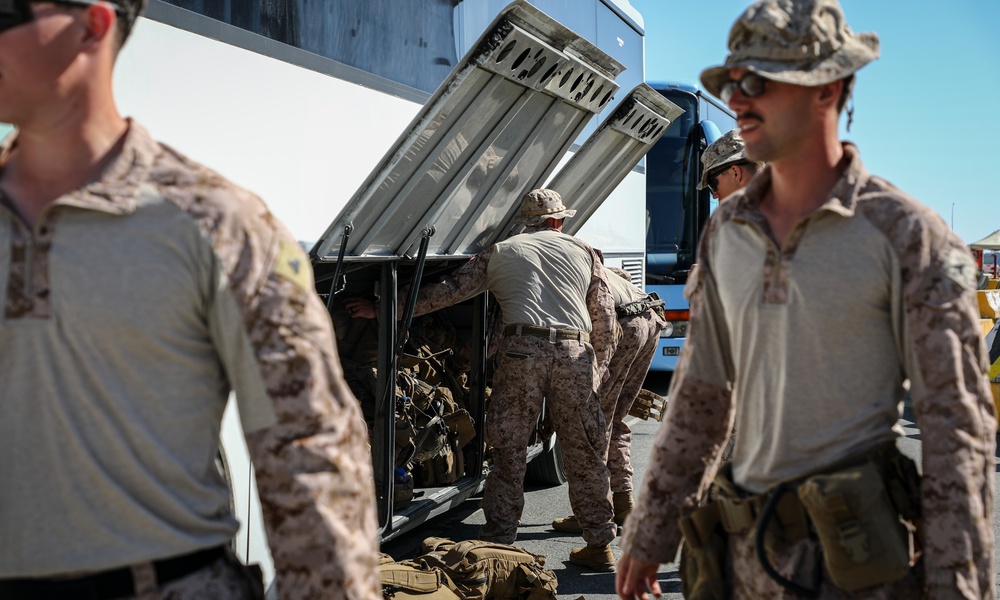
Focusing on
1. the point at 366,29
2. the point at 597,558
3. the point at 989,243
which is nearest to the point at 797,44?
the point at 366,29

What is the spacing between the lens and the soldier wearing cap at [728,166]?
178 inches

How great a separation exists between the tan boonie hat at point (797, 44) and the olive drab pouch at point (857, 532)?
789 millimetres

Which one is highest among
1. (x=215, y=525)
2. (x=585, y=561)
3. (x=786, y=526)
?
(x=215, y=525)

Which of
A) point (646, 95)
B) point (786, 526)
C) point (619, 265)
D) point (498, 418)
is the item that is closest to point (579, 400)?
point (498, 418)

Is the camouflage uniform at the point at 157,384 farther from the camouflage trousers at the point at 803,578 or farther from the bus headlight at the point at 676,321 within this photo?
the bus headlight at the point at 676,321

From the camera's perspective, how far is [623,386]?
692cm

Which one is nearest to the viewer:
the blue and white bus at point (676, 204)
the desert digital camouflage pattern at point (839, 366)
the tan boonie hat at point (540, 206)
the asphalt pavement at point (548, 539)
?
the desert digital camouflage pattern at point (839, 366)

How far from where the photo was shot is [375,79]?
4719 millimetres

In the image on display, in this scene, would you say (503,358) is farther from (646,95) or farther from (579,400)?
(646,95)

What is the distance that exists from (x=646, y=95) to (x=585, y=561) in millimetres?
2571

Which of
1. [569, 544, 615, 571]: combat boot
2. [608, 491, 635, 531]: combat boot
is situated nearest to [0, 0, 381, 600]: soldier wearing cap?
[569, 544, 615, 571]: combat boot

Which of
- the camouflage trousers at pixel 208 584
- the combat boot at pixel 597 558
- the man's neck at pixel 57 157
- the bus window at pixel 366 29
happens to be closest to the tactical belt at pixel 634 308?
the combat boot at pixel 597 558

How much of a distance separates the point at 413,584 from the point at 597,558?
1.68 meters

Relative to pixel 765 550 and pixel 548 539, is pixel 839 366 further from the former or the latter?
pixel 548 539
